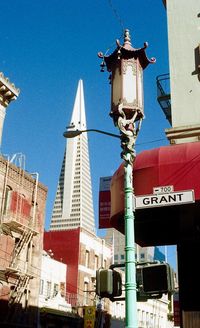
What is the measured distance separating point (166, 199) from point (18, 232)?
28026mm

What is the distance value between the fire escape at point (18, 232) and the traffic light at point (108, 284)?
2650 cm

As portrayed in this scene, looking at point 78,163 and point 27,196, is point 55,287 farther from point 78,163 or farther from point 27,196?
point 78,163

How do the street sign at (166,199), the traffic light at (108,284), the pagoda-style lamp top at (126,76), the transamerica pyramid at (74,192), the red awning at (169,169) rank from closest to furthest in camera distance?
the traffic light at (108,284) → the pagoda-style lamp top at (126,76) → the street sign at (166,199) → the red awning at (169,169) → the transamerica pyramid at (74,192)

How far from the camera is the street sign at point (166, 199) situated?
320 inches

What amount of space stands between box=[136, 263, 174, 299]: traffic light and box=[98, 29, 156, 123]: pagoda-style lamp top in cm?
278

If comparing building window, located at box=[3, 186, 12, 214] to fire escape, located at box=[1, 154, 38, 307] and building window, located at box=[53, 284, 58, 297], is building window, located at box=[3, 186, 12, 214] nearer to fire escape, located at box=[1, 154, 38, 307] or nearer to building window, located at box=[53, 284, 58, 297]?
fire escape, located at box=[1, 154, 38, 307]

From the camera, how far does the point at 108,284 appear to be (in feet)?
20.9

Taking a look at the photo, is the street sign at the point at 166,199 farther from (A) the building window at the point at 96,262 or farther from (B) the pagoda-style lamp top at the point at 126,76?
(A) the building window at the point at 96,262

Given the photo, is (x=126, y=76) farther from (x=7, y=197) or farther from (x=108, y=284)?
(x=7, y=197)

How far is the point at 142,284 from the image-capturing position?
6355mm

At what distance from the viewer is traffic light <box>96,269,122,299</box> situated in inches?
250

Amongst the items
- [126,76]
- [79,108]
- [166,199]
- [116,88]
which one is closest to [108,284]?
[166,199]

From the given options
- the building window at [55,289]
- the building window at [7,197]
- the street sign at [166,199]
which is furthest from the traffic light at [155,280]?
the building window at [55,289]

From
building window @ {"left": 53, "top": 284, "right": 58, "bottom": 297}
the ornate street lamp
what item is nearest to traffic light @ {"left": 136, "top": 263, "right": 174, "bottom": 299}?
the ornate street lamp
